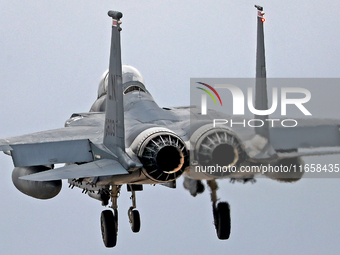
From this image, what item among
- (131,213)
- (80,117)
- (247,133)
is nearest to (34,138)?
(80,117)

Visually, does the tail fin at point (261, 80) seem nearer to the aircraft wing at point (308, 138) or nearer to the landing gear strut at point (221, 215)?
the aircraft wing at point (308, 138)

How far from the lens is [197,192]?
2439 centimetres

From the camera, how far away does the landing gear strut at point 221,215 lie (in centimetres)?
2367

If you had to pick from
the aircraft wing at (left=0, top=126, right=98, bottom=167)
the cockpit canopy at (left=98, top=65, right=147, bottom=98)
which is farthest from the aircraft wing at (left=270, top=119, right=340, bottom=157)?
the cockpit canopy at (left=98, top=65, right=147, bottom=98)

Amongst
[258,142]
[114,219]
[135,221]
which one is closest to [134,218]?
[135,221]

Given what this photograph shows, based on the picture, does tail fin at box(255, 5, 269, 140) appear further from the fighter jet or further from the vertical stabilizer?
the vertical stabilizer

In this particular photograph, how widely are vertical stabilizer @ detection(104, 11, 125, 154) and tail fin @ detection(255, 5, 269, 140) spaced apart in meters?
3.20

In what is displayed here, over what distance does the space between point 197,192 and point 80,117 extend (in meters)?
4.08

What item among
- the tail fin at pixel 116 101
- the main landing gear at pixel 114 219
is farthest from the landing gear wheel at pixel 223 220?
the tail fin at pixel 116 101

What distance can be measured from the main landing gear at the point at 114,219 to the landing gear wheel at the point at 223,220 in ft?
8.10

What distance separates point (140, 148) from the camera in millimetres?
20234

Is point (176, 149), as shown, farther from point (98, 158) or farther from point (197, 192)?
point (197, 192)

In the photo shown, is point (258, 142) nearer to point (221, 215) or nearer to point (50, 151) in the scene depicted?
point (221, 215)

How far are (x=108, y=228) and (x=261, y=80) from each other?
22.2ft
